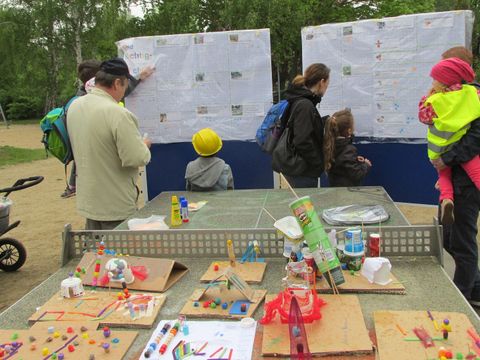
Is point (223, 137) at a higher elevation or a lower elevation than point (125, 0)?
lower

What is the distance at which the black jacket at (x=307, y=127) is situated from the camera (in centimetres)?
390

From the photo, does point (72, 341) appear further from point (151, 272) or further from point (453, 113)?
point (453, 113)

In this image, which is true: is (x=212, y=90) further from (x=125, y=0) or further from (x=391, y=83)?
(x=125, y=0)

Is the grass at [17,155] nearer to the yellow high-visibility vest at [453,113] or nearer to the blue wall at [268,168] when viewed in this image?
the blue wall at [268,168]

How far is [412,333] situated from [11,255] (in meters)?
4.67

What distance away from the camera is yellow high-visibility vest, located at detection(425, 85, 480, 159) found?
291cm

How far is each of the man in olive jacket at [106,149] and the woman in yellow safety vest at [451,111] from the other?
1895mm

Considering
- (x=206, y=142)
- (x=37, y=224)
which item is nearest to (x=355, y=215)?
(x=206, y=142)

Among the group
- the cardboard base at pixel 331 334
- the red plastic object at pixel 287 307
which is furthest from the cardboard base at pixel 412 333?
the red plastic object at pixel 287 307

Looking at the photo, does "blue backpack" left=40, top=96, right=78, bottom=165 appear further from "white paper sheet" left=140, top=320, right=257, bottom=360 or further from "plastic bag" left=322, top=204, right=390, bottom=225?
"white paper sheet" left=140, top=320, right=257, bottom=360

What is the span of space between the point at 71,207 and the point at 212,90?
3.88 m

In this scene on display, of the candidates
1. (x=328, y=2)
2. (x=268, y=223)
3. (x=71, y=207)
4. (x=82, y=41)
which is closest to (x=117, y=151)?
(x=268, y=223)

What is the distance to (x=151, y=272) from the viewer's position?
2160 millimetres

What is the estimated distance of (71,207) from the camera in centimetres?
786
